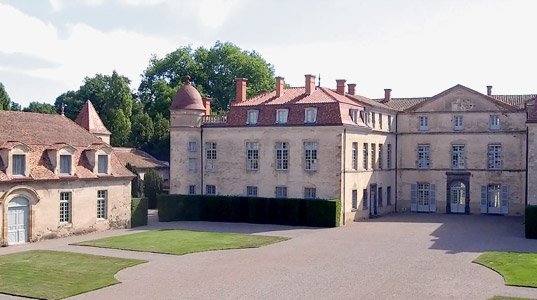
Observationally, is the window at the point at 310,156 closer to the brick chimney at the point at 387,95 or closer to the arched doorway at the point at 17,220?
the brick chimney at the point at 387,95

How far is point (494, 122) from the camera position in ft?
166

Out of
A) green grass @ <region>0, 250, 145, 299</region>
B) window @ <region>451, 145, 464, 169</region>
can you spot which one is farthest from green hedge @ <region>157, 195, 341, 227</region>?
green grass @ <region>0, 250, 145, 299</region>

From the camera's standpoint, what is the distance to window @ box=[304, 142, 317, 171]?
148ft

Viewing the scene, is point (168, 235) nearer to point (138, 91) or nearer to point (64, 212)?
point (64, 212)

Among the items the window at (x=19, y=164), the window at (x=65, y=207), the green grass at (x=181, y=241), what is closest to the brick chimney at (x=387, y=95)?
the green grass at (x=181, y=241)

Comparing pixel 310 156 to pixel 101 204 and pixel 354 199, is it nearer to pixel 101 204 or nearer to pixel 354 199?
pixel 354 199

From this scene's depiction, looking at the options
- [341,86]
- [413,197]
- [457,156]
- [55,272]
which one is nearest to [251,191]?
[341,86]

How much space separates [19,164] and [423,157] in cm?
3230

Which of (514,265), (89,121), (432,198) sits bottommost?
(514,265)

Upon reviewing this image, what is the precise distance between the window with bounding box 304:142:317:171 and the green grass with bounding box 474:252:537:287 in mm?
16826

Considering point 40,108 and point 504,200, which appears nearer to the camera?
point 504,200

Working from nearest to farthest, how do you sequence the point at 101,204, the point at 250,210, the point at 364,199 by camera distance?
the point at 101,204, the point at 250,210, the point at 364,199

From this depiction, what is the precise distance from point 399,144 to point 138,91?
4139 centimetres

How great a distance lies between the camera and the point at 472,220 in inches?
1809
